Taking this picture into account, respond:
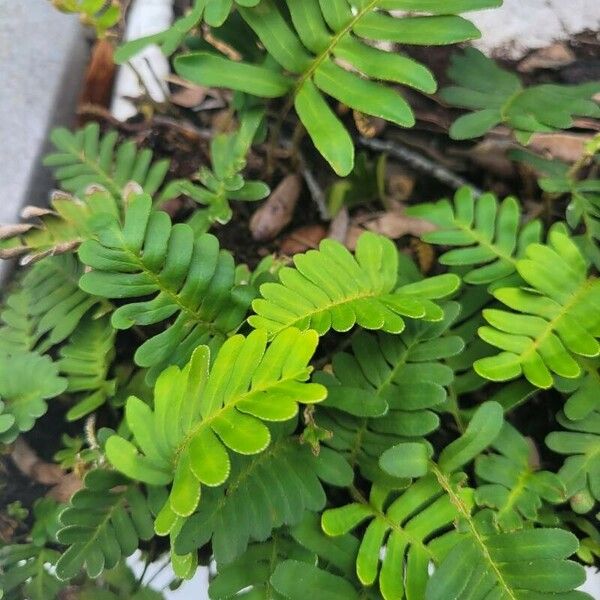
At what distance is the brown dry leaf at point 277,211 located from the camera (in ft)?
5.08

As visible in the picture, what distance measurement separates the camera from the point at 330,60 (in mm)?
1211

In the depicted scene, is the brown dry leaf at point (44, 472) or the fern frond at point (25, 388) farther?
the brown dry leaf at point (44, 472)

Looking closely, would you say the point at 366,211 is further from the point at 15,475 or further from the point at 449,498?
the point at 15,475

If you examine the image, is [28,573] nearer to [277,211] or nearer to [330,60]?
[277,211]

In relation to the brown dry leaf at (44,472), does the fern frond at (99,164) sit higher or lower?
higher

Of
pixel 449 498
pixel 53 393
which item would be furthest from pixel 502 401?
pixel 53 393

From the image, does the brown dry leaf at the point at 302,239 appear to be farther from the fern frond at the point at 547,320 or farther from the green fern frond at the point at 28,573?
the green fern frond at the point at 28,573

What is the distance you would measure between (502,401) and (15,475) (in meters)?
0.96

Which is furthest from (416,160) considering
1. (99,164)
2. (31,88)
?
(31,88)

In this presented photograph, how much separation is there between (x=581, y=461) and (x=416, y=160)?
82cm

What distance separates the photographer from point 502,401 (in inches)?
45.3

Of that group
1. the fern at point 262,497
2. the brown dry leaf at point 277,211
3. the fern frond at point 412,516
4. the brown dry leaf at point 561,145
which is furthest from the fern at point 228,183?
the brown dry leaf at point 561,145


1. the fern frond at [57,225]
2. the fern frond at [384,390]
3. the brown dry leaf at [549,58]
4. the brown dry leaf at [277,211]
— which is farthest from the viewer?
the brown dry leaf at [549,58]

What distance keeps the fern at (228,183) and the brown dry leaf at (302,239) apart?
26 cm
